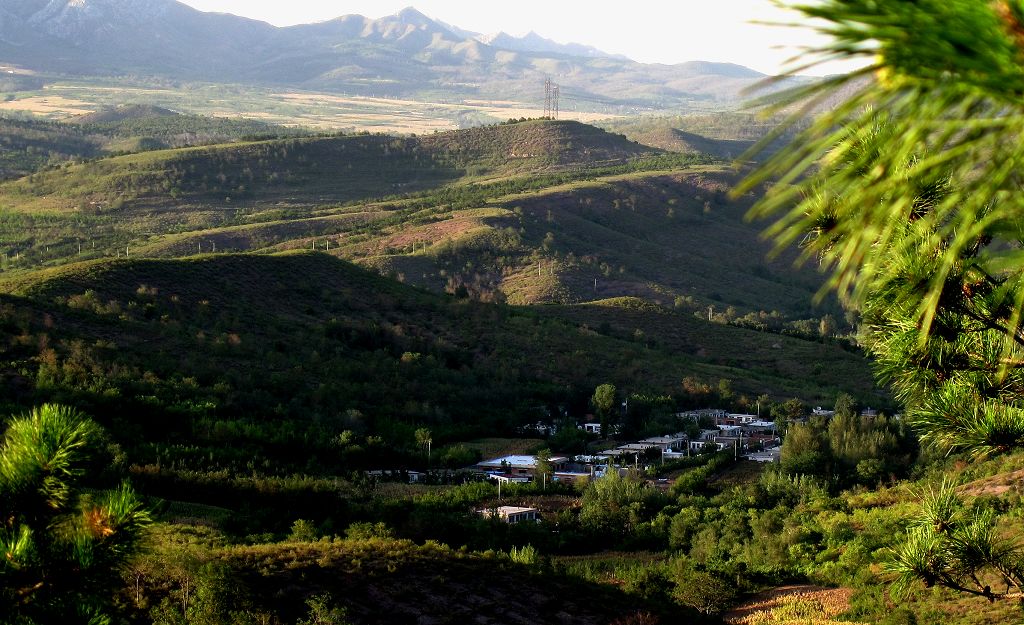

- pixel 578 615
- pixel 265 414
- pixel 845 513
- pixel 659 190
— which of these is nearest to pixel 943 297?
pixel 578 615

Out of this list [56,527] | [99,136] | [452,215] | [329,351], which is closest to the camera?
[56,527]

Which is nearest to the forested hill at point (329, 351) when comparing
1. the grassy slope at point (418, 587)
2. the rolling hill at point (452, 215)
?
the grassy slope at point (418, 587)

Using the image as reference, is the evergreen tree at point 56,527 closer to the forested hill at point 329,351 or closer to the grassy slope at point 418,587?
the grassy slope at point 418,587

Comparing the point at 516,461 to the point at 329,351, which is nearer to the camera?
the point at 516,461

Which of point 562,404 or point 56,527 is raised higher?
point 56,527

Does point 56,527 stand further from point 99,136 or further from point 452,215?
point 99,136

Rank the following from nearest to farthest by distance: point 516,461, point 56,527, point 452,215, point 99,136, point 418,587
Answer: point 56,527 < point 418,587 < point 516,461 < point 452,215 < point 99,136

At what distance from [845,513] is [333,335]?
25514mm

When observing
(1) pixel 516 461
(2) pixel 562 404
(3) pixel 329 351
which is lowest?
(2) pixel 562 404

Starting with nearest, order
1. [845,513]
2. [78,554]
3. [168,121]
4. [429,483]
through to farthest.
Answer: [78,554]
[845,513]
[429,483]
[168,121]

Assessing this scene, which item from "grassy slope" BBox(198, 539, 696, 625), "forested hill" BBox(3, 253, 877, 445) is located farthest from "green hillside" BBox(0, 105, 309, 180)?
"grassy slope" BBox(198, 539, 696, 625)

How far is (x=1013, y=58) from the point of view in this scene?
2.61m

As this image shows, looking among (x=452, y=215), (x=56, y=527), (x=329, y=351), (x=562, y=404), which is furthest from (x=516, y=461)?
(x=452, y=215)

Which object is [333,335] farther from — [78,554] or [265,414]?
[78,554]
